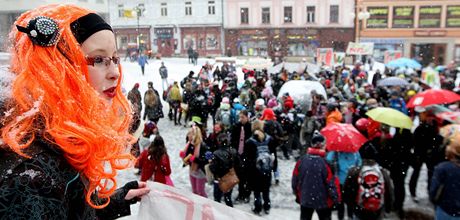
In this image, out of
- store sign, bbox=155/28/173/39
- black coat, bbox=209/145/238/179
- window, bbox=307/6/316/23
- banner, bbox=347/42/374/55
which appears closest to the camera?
black coat, bbox=209/145/238/179

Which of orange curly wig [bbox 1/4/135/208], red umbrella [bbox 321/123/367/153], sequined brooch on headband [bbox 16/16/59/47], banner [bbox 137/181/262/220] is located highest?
sequined brooch on headband [bbox 16/16/59/47]

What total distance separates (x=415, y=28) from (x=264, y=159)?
115 ft

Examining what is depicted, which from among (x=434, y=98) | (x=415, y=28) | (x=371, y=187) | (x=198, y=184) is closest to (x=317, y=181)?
(x=371, y=187)

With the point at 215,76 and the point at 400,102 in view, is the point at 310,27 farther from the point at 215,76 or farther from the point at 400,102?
the point at 400,102

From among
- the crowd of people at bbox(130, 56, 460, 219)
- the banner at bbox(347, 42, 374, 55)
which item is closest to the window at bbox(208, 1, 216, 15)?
the banner at bbox(347, 42, 374, 55)

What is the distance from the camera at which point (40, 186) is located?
102 cm

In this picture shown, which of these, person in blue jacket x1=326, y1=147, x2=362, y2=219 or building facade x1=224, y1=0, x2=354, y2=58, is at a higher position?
building facade x1=224, y1=0, x2=354, y2=58

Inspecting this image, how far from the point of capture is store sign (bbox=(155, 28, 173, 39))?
136 feet

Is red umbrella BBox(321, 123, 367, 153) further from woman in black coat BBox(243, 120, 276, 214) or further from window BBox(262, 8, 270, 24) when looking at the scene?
window BBox(262, 8, 270, 24)

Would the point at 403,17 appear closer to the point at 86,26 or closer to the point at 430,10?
the point at 430,10

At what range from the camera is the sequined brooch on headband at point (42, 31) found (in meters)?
1.18

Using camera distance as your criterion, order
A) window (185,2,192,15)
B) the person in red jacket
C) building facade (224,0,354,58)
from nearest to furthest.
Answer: the person in red jacket
building facade (224,0,354,58)
window (185,2,192,15)

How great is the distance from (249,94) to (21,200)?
431 inches

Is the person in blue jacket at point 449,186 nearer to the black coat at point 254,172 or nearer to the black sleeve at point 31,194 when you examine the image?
the black coat at point 254,172
